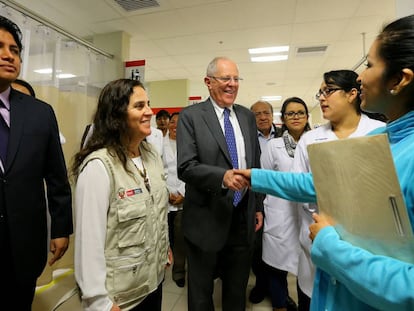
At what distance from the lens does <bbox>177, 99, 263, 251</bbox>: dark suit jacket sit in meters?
1.34

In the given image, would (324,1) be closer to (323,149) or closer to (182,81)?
(323,149)

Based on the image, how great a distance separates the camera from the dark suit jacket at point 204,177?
134cm

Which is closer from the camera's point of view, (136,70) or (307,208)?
(307,208)

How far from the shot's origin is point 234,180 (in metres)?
1.17

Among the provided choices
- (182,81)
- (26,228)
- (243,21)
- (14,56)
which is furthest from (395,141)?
(182,81)

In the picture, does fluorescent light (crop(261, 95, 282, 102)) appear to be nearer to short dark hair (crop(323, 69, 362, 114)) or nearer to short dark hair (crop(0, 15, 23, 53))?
short dark hair (crop(323, 69, 362, 114))

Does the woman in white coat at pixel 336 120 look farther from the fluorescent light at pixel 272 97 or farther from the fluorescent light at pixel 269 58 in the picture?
the fluorescent light at pixel 272 97

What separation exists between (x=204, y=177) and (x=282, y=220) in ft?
2.94

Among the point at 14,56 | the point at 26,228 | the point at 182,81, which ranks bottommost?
the point at 26,228

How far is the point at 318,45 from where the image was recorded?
4.34m

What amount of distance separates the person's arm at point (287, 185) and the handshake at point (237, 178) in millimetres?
64

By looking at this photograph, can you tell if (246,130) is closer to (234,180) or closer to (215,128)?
(215,128)

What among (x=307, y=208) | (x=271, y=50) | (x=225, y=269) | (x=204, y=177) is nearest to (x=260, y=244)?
(x=225, y=269)

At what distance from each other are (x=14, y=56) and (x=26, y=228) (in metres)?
0.79
